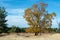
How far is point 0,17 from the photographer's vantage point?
48688 millimetres

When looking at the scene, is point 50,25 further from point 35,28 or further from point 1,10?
point 1,10

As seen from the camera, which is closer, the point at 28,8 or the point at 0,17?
the point at 28,8

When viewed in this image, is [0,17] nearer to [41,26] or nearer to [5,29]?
[5,29]

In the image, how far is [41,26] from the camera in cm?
4447

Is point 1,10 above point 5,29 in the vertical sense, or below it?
above

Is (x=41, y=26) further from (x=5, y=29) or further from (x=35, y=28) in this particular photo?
(x=5, y=29)

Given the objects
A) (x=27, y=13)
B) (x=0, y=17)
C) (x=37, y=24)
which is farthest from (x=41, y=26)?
(x=0, y=17)

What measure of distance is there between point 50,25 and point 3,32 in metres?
13.8

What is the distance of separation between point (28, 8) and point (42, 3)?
3.37m

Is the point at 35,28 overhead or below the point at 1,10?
below

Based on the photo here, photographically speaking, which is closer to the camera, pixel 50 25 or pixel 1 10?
pixel 50 25

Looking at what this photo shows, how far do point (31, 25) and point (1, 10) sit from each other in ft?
30.7

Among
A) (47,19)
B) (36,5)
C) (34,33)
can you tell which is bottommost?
(34,33)

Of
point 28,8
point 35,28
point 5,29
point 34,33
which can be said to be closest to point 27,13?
point 28,8
